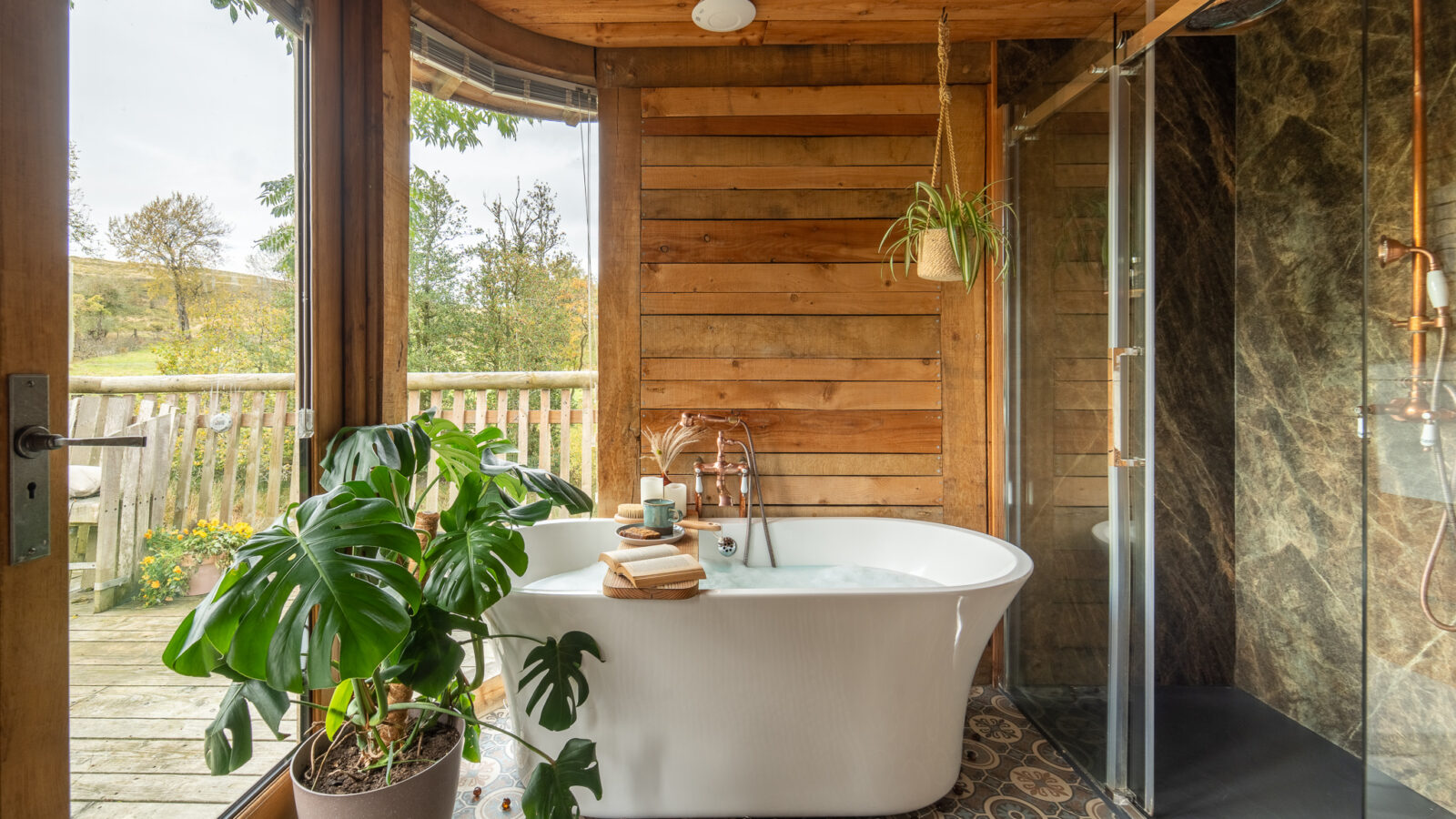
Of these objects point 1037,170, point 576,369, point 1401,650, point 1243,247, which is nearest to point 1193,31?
point 1037,170

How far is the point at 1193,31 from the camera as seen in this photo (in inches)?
66.8

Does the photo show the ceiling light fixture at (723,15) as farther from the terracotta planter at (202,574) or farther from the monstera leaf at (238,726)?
the monstera leaf at (238,726)

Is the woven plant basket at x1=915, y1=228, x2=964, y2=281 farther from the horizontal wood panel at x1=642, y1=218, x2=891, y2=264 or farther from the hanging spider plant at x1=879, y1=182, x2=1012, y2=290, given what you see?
the horizontal wood panel at x1=642, y1=218, x2=891, y2=264

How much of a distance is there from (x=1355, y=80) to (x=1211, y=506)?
1.43 meters

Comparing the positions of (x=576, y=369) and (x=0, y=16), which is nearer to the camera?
(x=0, y=16)

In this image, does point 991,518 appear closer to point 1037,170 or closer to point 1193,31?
point 1037,170

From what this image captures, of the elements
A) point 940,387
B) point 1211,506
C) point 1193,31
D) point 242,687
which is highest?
point 1193,31

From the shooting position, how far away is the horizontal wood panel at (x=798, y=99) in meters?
2.50

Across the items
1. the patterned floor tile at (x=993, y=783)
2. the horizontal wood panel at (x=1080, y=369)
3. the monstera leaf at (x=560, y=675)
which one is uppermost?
the horizontal wood panel at (x=1080, y=369)

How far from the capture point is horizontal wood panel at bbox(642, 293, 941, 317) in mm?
2521

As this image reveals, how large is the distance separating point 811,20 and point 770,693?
88.2 inches

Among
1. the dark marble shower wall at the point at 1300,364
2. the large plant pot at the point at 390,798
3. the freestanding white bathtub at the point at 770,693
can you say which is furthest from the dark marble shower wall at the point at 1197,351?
the large plant pot at the point at 390,798

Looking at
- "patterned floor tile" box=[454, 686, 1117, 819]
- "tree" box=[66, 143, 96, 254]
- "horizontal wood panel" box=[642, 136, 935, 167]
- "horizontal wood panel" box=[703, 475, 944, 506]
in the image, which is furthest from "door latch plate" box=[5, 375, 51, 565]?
"horizontal wood panel" box=[642, 136, 935, 167]

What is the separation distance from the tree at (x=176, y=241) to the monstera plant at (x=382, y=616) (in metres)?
0.46
